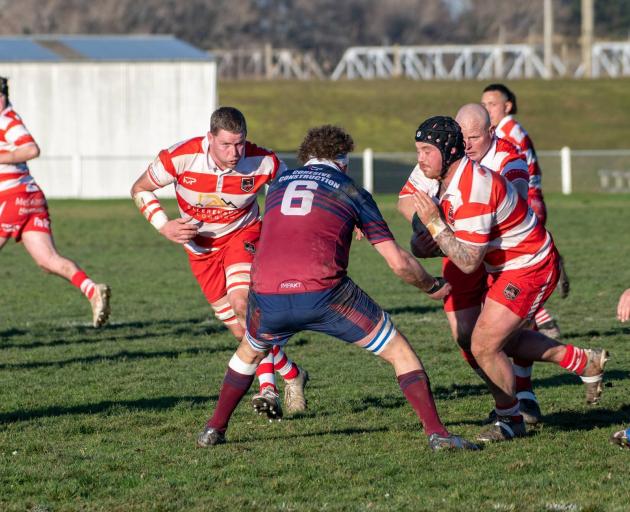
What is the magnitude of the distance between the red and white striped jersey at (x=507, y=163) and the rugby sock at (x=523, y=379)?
114 centimetres

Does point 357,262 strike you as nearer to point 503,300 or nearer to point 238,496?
point 503,300

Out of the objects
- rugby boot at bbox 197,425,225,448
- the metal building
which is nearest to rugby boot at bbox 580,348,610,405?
rugby boot at bbox 197,425,225,448

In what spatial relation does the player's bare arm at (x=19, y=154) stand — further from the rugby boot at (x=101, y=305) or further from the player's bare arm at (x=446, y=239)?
the player's bare arm at (x=446, y=239)

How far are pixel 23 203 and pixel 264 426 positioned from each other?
3.86 m

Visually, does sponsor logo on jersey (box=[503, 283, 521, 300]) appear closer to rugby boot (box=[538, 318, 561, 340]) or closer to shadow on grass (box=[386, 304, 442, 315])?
rugby boot (box=[538, 318, 561, 340])

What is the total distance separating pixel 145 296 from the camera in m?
14.1

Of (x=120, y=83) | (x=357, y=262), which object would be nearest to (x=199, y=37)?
(x=120, y=83)

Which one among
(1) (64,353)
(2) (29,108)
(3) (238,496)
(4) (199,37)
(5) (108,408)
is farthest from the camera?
(4) (199,37)

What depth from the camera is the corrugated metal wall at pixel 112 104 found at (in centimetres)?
3466

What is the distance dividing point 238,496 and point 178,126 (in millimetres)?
29688

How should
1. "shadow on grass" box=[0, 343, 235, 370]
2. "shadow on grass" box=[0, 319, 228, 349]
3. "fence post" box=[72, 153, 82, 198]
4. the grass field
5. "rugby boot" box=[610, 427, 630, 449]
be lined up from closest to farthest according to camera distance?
the grass field, "rugby boot" box=[610, 427, 630, 449], "shadow on grass" box=[0, 343, 235, 370], "shadow on grass" box=[0, 319, 228, 349], "fence post" box=[72, 153, 82, 198]

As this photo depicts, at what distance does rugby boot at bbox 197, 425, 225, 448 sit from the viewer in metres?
6.76

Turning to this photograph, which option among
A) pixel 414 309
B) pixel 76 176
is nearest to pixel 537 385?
pixel 414 309

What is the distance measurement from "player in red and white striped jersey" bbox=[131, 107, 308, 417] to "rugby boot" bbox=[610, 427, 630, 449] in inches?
86.5
